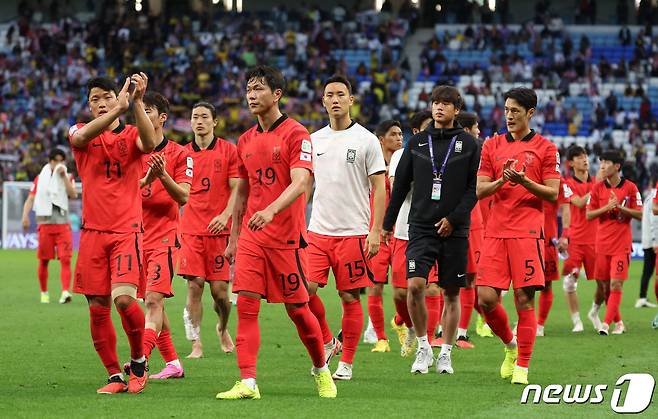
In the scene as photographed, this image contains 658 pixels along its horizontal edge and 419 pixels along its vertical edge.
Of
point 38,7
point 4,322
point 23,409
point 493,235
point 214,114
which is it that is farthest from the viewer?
point 38,7

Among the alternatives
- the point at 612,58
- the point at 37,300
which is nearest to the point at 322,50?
the point at 612,58

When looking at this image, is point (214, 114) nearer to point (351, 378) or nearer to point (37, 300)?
point (351, 378)

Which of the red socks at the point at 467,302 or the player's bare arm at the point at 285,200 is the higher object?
the player's bare arm at the point at 285,200

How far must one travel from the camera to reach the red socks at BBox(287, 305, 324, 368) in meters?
9.33

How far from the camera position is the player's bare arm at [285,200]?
28.8ft

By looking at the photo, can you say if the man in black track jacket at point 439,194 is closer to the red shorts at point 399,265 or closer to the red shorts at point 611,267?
the red shorts at point 399,265

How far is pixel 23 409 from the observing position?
28.8 ft

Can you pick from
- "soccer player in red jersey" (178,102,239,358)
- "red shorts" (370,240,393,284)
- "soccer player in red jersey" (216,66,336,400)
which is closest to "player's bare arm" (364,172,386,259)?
"soccer player in red jersey" (216,66,336,400)

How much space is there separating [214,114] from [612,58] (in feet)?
118

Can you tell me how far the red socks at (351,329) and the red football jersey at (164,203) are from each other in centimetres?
172

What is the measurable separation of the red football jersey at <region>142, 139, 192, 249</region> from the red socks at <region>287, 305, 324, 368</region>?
2162 mm

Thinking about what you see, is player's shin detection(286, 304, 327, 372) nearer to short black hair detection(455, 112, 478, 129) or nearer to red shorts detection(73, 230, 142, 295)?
red shorts detection(73, 230, 142, 295)

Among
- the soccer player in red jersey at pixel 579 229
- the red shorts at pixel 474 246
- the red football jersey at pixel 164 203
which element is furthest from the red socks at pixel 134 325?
the soccer player in red jersey at pixel 579 229

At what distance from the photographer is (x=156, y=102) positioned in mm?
11180
